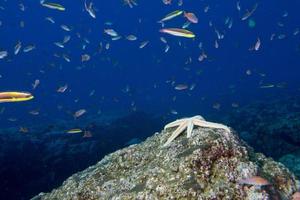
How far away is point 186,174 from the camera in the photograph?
14.0 ft

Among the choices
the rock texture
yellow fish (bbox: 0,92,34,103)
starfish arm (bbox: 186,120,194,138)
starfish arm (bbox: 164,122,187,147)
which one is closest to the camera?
the rock texture

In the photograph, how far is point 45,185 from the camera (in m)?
14.5

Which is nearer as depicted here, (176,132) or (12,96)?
(12,96)

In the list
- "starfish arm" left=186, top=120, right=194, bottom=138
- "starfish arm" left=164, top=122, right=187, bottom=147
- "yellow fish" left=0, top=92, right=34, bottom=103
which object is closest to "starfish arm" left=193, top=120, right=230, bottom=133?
"starfish arm" left=186, top=120, right=194, bottom=138

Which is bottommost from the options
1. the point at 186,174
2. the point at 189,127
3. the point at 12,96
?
the point at 186,174

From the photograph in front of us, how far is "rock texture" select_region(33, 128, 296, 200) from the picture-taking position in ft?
13.6

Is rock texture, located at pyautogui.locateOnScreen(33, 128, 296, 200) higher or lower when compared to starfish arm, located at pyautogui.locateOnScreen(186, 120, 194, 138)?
lower

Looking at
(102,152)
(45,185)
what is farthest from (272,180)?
(102,152)

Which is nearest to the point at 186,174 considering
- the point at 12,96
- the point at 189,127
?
the point at 189,127

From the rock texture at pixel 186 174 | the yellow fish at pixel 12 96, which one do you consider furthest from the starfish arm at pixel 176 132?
the yellow fish at pixel 12 96

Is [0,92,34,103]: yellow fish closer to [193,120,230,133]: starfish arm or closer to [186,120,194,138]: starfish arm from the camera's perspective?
[186,120,194,138]: starfish arm

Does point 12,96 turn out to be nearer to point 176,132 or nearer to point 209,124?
point 176,132

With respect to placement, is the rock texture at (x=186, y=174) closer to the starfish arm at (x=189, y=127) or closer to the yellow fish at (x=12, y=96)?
the starfish arm at (x=189, y=127)

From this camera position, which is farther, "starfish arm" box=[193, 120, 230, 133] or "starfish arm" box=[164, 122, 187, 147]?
"starfish arm" box=[164, 122, 187, 147]
